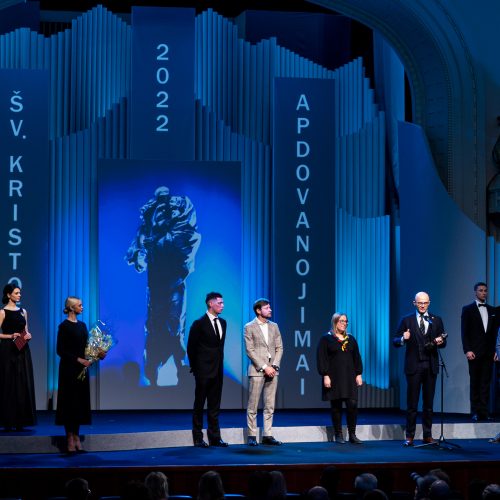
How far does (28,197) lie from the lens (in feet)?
39.9

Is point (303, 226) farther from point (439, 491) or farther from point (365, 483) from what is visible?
point (439, 491)

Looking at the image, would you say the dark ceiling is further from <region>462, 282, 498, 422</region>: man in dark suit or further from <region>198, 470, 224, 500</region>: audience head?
<region>198, 470, 224, 500</region>: audience head

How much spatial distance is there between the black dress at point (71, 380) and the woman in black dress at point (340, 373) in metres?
2.30

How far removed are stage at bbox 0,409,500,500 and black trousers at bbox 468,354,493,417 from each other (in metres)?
0.23

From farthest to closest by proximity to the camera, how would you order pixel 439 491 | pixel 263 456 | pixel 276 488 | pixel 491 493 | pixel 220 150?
pixel 220 150, pixel 263 456, pixel 276 488, pixel 439 491, pixel 491 493

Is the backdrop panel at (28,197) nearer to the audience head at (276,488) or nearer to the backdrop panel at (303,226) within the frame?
the backdrop panel at (303,226)

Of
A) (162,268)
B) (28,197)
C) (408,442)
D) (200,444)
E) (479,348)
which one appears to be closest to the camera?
(200,444)

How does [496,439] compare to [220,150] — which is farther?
[220,150]

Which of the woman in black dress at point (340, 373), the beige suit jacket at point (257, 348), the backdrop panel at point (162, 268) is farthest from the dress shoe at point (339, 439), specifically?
the backdrop panel at point (162, 268)

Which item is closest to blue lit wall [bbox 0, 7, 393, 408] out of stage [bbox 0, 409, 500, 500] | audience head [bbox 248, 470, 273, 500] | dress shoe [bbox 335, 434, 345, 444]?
stage [bbox 0, 409, 500, 500]

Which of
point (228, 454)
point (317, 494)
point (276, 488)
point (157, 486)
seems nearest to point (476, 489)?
point (317, 494)

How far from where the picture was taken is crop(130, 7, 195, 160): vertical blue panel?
40.9 ft

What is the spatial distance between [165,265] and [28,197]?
1753mm

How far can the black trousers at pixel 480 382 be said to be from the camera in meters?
11.0
